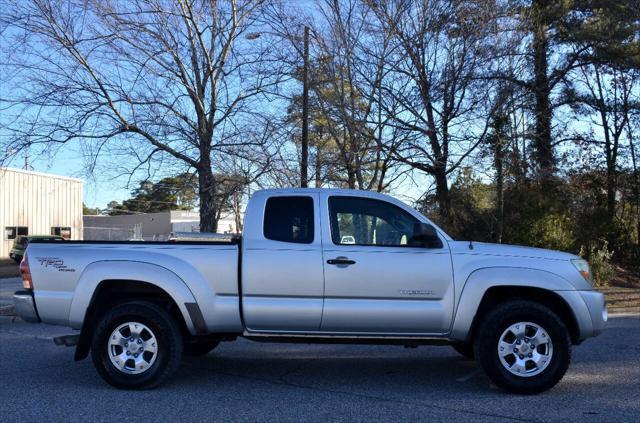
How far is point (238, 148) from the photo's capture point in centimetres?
1547

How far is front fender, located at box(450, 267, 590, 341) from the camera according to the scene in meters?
6.45

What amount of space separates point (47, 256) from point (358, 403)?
347 centimetres

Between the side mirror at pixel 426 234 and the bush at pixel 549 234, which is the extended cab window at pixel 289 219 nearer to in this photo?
the side mirror at pixel 426 234

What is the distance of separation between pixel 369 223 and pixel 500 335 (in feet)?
5.65

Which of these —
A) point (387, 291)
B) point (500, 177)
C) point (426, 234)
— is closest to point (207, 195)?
point (500, 177)

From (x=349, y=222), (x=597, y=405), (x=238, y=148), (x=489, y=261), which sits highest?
(x=238, y=148)

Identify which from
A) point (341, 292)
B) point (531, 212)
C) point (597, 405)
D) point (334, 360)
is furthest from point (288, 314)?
point (531, 212)

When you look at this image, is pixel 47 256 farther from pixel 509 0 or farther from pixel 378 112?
pixel 509 0

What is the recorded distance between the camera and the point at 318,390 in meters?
6.59

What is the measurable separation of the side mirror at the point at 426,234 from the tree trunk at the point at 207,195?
9.68 meters

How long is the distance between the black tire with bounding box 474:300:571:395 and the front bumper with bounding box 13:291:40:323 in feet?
14.8

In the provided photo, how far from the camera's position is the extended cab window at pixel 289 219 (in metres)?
6.69

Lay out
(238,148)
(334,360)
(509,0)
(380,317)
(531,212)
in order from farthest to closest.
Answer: (531,212) < (509,0) < (238,148) < (334,360) < (380,317)

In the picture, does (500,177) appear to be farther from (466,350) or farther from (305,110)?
(466,350)
